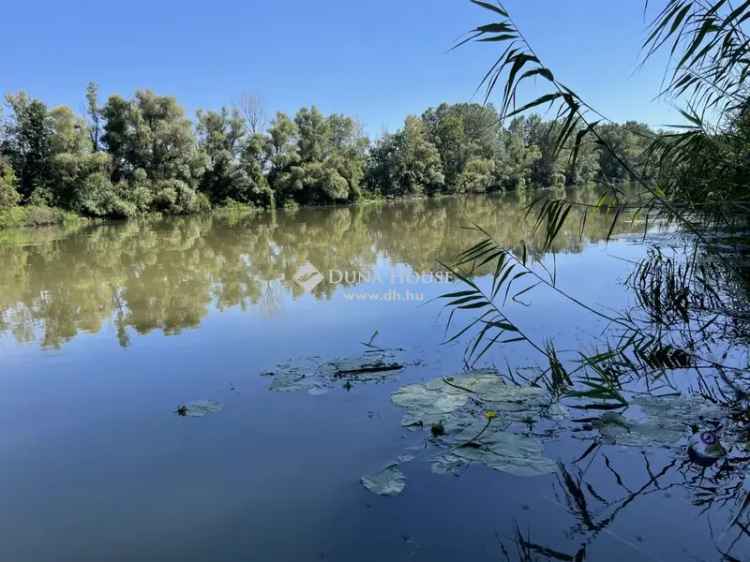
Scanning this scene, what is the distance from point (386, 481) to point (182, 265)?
982cm

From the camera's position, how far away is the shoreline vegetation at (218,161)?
2592 cm

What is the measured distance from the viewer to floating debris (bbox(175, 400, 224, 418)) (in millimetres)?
3916

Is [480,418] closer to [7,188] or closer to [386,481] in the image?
[386,481]

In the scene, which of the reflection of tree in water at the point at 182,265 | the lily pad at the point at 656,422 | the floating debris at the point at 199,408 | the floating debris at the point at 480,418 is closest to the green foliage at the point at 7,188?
the reflection of tree in water at the point at 182,265

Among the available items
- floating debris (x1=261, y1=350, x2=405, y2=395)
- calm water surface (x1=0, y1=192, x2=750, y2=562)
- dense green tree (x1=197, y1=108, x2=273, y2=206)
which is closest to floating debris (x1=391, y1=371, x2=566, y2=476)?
calm water surface (x1=0, y1=192, x2=750, y2=562)

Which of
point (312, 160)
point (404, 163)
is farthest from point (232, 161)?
point (404, 163)

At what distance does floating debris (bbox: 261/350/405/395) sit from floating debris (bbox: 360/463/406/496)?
1353 millimetres

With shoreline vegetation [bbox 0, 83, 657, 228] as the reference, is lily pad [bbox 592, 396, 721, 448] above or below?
below

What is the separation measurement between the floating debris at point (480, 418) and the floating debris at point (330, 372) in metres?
0.48

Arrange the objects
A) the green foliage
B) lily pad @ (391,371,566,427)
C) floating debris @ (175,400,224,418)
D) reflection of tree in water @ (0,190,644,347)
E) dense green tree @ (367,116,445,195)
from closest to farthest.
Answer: lily pad @ (391,371,566,427) → floating debris @ (175,400,224,418) → reflection of tree in water @ (0,190,644,347) → the green foliage → dense green tree @ (367,116,445,195)

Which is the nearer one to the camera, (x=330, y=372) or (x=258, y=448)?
(x=258, y=448)

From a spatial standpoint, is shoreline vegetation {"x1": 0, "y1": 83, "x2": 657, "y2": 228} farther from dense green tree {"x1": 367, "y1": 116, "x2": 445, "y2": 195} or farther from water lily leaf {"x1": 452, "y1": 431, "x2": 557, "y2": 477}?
water lily leaf {"x1": 452, "y1": 431, "x2": 557, "y2": 477}

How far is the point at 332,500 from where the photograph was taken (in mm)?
2738

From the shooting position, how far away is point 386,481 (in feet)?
9.27
